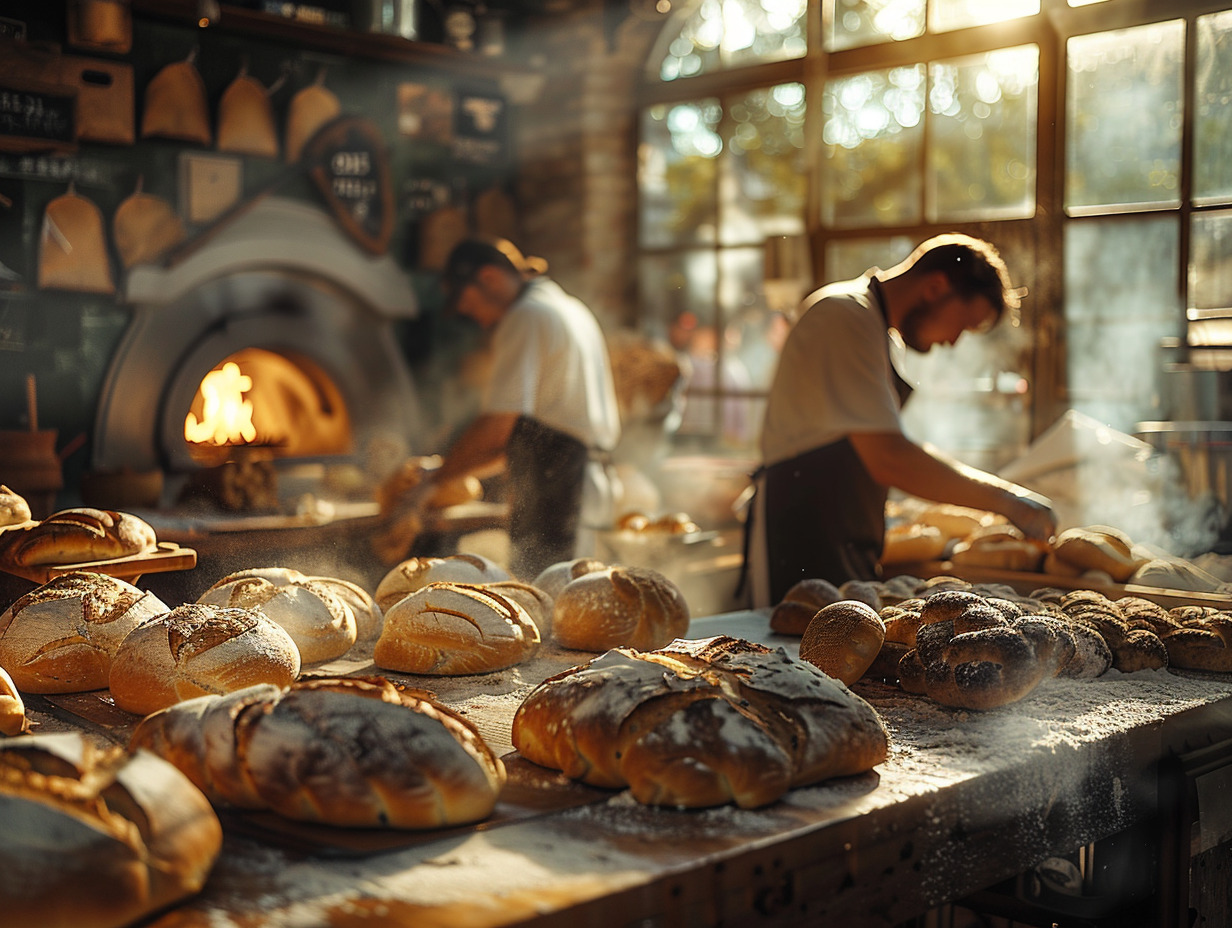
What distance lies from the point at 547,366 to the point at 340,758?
3172 mm

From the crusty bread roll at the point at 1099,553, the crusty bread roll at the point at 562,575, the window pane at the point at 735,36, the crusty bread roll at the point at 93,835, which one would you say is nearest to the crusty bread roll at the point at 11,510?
the crusty bread roll at the point at 562,575

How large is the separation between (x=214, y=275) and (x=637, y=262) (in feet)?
8.08

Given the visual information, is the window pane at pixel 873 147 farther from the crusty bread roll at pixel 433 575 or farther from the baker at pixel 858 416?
the crusty bread roll at pixel 433 575

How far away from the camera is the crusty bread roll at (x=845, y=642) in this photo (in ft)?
6.80

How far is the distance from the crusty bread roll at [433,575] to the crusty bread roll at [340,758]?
3.51 feet

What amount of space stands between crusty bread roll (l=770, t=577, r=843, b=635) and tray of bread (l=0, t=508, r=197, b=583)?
1.39m

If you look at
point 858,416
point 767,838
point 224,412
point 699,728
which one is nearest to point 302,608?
point 699,728

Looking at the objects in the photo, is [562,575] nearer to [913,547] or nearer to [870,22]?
[913,547]

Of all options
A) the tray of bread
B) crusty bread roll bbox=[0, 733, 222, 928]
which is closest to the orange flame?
the tray of bread

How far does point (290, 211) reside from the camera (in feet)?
18.1

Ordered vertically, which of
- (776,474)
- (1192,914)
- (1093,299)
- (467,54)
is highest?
(467,54)

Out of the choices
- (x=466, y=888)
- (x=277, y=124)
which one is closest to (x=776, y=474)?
(x=466, y=888)

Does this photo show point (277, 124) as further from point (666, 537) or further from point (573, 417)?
point (666, 537)

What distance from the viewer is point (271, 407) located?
580 cm
